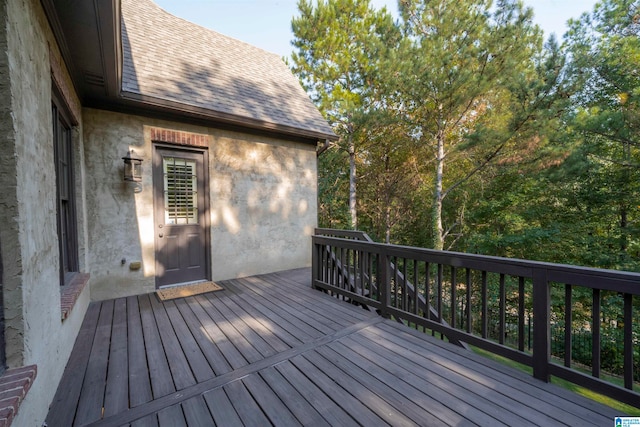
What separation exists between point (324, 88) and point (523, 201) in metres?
7.85

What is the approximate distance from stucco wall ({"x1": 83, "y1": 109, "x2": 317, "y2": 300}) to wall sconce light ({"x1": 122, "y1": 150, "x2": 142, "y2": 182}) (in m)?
0.13

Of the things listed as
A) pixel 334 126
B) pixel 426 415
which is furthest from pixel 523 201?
pixel 426 415

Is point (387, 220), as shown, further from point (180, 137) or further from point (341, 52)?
point (180, 137)

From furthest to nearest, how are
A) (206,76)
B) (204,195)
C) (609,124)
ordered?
(609,124) → (206,76) → (204,195)

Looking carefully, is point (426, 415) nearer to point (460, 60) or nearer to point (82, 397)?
point (82, 397)

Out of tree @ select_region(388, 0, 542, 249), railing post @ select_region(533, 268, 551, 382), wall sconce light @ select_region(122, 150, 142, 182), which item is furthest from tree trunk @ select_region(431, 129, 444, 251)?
wall sconce light @ select_region(122, 150, 142, 182)

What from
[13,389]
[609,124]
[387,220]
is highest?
[609,124]

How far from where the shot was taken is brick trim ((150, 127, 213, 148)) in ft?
13.2

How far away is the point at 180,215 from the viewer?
4316mm

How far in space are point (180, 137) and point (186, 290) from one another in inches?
89.7

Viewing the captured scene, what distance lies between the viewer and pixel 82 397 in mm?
1798

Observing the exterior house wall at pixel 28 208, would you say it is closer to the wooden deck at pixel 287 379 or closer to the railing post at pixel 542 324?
the wooden deck at pixel 287 379

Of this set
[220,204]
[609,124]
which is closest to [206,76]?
[220,204]

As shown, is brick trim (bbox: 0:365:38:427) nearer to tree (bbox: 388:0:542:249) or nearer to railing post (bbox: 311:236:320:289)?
railing post (bbox: 311:236:320:289)
